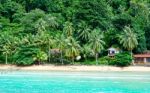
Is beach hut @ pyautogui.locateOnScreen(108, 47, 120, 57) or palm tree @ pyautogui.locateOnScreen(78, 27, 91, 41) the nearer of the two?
beach hut @ pyautogui.locateOnScreen(108, 47, 120, 57)

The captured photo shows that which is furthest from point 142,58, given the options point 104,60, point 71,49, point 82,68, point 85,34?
point 71,49

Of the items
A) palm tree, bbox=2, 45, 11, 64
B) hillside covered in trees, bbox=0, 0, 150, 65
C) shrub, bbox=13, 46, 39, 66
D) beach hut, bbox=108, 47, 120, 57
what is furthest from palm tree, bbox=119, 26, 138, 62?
palm tree, bbox=2, 45, 11, 64

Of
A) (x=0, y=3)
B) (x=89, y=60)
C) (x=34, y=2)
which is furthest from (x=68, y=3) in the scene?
(x=89, y=60)

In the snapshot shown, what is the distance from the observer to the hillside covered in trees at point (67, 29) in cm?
7881

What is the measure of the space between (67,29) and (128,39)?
12604 mm

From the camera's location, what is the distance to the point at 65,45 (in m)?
77.6

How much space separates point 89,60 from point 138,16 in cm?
1828

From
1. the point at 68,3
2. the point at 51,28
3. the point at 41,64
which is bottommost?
the point at 41,64

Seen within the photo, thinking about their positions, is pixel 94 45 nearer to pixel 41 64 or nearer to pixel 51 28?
pixel 41 64

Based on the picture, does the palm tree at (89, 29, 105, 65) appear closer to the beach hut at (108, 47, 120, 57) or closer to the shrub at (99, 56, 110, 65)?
the shrub at (99, 56, 110, 65)

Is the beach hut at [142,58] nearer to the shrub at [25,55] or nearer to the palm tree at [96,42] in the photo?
the palm tree at [96,42]

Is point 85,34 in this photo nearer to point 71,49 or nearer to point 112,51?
point 112,51

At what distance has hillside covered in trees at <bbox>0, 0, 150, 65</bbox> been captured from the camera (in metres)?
78.8

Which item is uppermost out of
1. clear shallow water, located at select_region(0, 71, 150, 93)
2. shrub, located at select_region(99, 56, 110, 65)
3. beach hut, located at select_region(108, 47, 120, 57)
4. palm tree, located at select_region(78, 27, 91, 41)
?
palm tree, located at select_region(78, 27, 91, 41)
